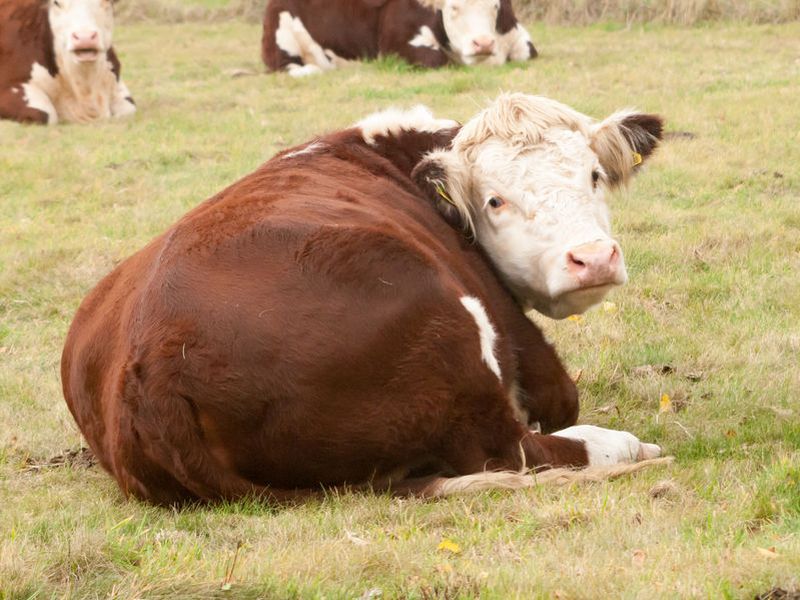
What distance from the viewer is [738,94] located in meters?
13.5

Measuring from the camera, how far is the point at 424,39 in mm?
17797

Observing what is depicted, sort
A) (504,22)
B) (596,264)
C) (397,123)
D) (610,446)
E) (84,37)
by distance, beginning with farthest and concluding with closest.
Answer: (504,22)
(84,37)
(397,123)
(596,264)
(610,446)

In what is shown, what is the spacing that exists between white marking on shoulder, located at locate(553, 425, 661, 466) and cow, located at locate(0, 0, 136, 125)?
11.5m

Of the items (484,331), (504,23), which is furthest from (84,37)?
(484,331)

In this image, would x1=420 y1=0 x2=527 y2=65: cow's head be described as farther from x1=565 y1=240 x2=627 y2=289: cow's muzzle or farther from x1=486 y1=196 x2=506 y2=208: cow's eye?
x1=565 y1=240 x2=627 y2=289: cow's muzzle

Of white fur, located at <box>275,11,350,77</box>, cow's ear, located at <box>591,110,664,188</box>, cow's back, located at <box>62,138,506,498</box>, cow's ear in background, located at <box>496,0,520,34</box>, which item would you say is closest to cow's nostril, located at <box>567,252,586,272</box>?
cow's back, located at <box>62,138,506,498</box>

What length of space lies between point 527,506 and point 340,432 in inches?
25.8

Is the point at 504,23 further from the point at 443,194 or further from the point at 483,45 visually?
the point at 443,194

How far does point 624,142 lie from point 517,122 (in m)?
0.64

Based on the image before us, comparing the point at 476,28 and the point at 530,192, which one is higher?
the point at 530,192

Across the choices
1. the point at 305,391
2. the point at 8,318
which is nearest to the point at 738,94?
the point at 8,318

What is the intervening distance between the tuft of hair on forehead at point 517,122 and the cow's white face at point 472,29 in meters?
11.6

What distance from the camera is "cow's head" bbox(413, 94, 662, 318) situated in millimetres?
5438

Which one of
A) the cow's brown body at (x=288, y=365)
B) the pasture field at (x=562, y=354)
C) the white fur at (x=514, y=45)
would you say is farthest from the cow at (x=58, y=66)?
the cow's brown body at (x=288, y=365)
